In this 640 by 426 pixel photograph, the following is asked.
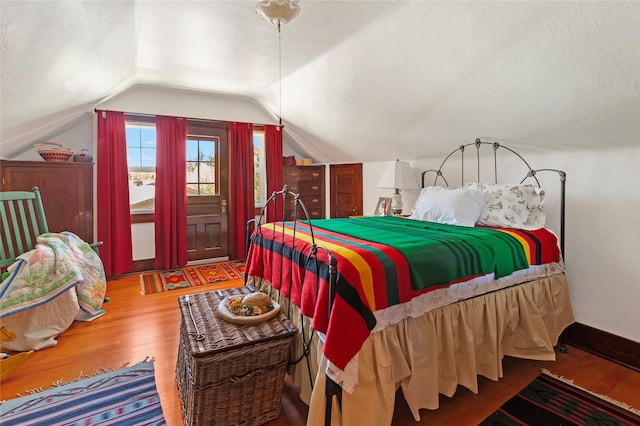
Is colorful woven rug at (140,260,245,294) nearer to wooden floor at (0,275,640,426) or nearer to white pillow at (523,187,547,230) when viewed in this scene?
wooden floor at (0,275,640,426)

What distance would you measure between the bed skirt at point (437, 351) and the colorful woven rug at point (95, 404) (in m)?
0.78

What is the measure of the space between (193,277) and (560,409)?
3.57m

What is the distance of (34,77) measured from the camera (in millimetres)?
2150

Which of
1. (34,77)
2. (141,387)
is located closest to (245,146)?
(34,77)

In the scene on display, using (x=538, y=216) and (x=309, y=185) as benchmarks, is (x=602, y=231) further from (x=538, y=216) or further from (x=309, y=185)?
(x=309, y=185)

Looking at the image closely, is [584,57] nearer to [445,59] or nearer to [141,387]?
[445,59]

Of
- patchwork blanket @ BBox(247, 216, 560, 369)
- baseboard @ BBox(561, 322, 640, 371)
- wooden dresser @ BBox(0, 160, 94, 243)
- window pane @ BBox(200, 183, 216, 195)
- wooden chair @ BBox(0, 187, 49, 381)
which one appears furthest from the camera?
window pane @ BBox(200, 183, 216, 195)

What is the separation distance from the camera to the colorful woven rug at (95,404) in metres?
1.63

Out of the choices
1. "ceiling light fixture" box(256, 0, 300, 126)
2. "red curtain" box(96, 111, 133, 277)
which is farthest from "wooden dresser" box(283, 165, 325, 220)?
"ceiling light fixture" box(256, 0, 300, 126)

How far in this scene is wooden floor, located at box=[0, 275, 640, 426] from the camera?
171 centimetres

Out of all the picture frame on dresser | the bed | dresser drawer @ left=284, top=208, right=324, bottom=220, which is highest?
the picture frame on dresser

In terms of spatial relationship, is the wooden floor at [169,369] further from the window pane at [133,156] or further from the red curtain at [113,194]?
the window pane at [133,156]

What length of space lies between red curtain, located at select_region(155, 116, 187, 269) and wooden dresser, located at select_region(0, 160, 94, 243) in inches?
29.0

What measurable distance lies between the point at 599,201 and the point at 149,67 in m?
4.05
